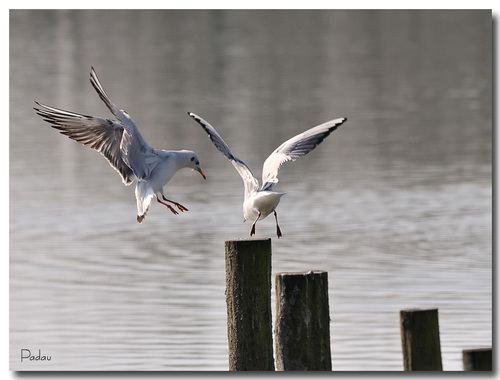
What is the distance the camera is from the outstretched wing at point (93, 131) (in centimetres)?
654

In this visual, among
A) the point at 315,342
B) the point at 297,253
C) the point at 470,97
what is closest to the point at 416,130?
the point at 470,97

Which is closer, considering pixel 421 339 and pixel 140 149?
pixel 421 339

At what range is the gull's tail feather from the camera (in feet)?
20.9

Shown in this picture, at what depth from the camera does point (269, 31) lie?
1975cm

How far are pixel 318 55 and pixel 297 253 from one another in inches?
496

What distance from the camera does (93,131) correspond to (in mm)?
6621

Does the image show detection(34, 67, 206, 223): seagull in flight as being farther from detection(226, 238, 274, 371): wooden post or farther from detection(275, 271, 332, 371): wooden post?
detection(275, 271, 332, 371): wooden post

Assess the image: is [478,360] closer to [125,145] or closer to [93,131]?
[125,145]

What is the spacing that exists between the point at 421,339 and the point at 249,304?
0.80m

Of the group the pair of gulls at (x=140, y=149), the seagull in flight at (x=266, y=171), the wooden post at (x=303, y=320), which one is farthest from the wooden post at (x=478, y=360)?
the pair of gulls at (x=140, y=149)

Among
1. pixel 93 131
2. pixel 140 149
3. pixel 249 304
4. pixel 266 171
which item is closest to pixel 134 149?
pixel 140 149

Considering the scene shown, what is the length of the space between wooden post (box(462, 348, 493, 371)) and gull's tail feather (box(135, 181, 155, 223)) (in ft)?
6.49

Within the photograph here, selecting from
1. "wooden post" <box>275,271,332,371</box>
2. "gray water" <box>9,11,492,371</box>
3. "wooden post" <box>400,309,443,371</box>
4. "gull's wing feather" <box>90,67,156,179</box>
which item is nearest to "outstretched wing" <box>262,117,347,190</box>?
"gull's wing feather" <box>90,67,156,179</box>
